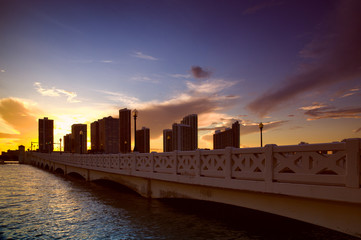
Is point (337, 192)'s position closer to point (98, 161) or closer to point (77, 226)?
point (77, 226)

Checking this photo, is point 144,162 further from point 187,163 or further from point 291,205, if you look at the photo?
point 291,205

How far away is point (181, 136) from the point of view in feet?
383

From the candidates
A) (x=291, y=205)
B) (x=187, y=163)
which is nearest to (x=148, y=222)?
(x=187, y=163)

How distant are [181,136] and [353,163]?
362 feet

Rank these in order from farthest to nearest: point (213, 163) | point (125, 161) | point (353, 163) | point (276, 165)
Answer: point (125, 161)
point (213, 163)
point (276, 165)
point (353, 163)

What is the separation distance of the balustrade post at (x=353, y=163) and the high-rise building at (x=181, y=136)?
99.6 meters

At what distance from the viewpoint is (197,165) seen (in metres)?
11.6

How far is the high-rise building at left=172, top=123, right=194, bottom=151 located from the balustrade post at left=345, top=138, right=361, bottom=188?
327 feet

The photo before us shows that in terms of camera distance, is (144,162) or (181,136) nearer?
(144,162)

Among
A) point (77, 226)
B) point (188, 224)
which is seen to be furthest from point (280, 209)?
point (77, 226)

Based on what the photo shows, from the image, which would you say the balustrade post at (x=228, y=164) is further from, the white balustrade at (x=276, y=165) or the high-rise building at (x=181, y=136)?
the high-rise building at (x=181, y=136)

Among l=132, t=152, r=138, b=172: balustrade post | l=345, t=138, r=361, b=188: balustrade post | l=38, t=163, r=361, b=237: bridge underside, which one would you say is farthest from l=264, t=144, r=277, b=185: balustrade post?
l=132, t=152, r=138, b=172: balustrade post

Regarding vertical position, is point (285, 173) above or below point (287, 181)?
above

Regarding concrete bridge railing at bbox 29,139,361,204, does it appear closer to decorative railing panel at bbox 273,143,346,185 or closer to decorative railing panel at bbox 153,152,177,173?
decorative railing panel at bbox 273,143,346,185
